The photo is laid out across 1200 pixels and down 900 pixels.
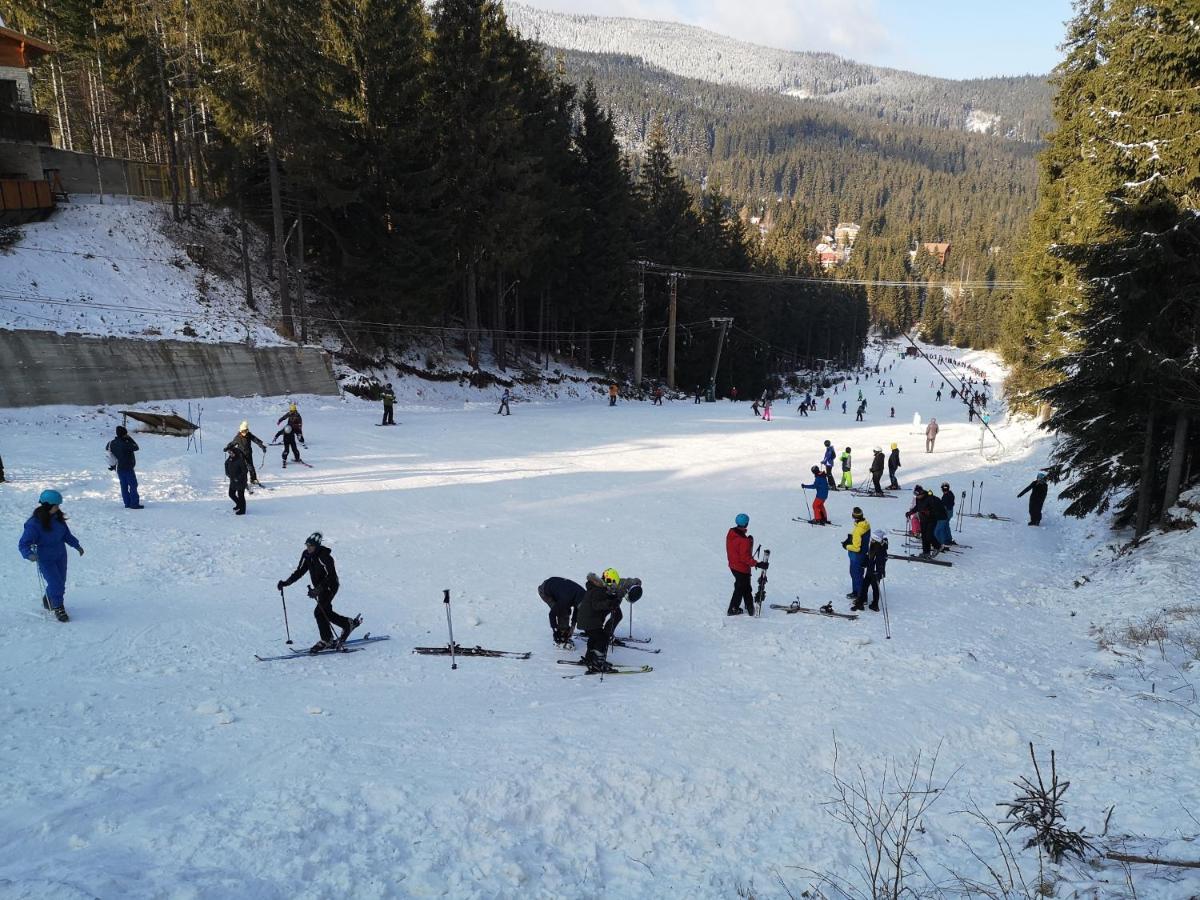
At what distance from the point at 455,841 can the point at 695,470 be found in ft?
57.9

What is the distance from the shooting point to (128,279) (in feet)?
90.4

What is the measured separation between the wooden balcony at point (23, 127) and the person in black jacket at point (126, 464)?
2317cm

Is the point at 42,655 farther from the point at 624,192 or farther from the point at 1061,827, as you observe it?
the point at 624,192

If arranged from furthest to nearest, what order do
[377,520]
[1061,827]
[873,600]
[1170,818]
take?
1. [377,520]
2. [873,600]
3. [1170,818]
4. [1061,827]

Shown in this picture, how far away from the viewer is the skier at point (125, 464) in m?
13.2

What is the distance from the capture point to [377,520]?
14617 millimetres

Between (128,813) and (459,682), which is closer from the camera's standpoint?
(128,813)

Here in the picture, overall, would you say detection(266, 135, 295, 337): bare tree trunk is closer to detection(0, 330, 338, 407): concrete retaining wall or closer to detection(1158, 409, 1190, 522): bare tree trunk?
detection(0, 330, 338, 407): concrete retaining wall

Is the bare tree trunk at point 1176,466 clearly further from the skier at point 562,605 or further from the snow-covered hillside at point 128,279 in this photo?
the snow-covered hillside at point 128,279

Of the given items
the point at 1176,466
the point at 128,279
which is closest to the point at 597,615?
the point at 1176,466

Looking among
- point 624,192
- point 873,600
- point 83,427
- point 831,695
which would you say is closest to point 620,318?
point 624,192

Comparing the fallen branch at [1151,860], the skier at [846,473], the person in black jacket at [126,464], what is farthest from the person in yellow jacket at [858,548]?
the person in black jacket at [126,464]

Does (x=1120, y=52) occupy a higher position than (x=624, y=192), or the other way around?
(x=624, y=192)

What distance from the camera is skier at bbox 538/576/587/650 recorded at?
30.9ft
